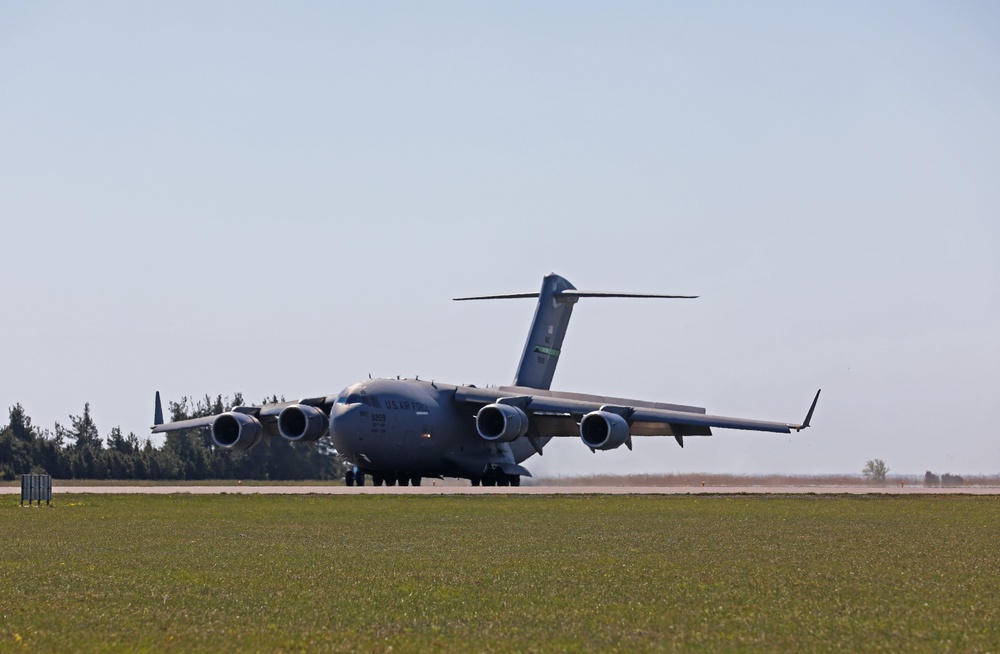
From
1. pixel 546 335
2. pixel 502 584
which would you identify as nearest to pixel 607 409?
pixel 546 335

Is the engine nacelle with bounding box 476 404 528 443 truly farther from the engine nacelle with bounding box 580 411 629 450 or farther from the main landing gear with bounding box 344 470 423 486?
the main landing gear with bounding box 344 470 423 486

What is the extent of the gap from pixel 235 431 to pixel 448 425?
768 cm

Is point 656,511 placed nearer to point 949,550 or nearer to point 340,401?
point 949,550

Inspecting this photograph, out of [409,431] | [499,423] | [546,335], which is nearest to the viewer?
[409,431]

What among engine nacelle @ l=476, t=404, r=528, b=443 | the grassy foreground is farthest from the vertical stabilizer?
the grassy foreground

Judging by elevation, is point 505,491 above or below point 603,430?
below

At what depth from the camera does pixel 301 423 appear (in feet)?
161

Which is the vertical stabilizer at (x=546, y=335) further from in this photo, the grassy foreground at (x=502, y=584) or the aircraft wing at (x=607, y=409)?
the grassy foreground at (x=502, y=584)

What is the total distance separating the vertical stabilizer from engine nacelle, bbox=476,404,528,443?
333 inches

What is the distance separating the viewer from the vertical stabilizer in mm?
56719

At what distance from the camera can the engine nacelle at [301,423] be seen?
48844 mm

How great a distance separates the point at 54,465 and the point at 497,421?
98.9 feet

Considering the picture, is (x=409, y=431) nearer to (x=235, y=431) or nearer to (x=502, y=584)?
(x=235, y=431)

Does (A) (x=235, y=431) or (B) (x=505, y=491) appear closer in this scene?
(B) (x=505, y=491)
